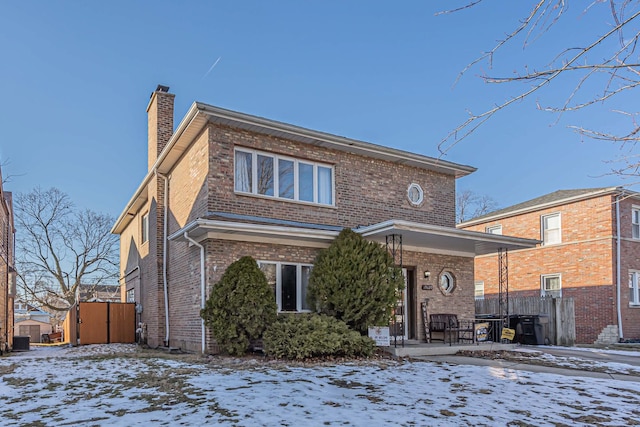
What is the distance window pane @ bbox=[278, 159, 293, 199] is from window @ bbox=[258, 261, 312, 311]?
5.94ft

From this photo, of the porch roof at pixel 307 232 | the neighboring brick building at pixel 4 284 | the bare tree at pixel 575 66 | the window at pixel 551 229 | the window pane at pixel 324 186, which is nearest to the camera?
the bare tree at pixel 575 66

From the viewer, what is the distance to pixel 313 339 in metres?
9.52

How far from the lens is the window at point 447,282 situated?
14146 mm

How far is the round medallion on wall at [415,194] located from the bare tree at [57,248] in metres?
26.1

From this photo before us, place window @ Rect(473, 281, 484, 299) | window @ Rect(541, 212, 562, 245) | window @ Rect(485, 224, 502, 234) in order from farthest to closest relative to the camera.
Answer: window @ Rect(473, 281, 484, 299) → window @ Rect(485, 224, 502, 234) → window @ Rect(541, 212, 562, 245)

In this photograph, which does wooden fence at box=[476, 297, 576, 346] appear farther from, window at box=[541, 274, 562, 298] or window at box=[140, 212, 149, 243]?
window at box=[140, 212, 149, 243]

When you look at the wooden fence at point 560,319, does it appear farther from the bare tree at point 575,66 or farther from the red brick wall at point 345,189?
the bare tree at point 575,66

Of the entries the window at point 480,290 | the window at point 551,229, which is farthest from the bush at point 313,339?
the window at point 480,290

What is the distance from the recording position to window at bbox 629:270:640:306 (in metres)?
19.3

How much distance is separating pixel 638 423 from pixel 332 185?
29.1 feet

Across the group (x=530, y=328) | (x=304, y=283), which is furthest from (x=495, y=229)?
(x=304, y=283)

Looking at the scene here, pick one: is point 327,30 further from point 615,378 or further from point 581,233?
point 581,233

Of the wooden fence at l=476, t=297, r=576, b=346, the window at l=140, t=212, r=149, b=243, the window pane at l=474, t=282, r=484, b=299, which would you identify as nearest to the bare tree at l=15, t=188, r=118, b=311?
the window at l=140, t=212, r=149, b=243

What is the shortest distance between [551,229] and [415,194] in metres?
9.71
